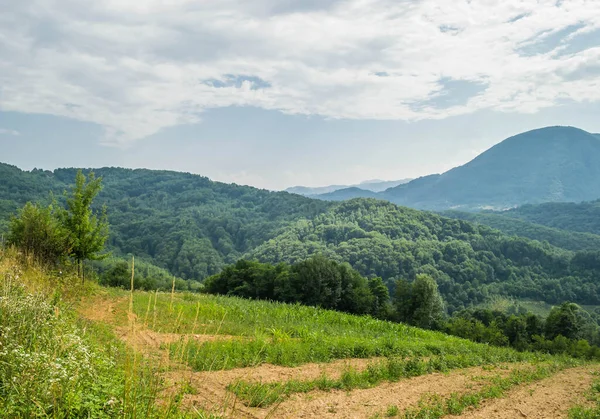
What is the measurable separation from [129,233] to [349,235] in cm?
8631

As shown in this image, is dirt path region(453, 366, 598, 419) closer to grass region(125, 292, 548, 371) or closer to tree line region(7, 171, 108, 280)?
grass region(125, 292, 548, 371)

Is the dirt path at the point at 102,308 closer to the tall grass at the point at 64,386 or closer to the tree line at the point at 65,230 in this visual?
the tree line at the point at 65,230

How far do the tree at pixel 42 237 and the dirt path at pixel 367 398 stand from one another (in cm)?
1401

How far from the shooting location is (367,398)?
26.9 feet

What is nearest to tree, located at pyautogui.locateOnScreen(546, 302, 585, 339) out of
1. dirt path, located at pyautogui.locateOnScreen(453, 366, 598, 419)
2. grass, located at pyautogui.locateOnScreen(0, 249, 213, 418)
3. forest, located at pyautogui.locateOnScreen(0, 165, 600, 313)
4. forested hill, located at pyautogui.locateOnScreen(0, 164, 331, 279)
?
dirt path, located at pyautogui.locateOnScreen(453, 366, 598, 419)

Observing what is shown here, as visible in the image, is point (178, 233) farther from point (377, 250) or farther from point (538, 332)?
point (538, 332)

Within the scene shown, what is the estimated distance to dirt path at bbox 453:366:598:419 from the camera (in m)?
7.95

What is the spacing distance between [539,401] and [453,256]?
11612 cm

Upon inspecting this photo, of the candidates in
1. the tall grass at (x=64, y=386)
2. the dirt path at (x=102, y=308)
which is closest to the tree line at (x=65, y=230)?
the dirt path at (x=102, y=308)

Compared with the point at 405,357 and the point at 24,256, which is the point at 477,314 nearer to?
the point at 405,357

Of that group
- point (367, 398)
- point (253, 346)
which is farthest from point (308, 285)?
point (367, 398)

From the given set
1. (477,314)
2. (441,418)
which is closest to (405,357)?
(441,418)

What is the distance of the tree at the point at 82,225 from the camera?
17.7m

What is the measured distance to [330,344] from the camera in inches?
492
